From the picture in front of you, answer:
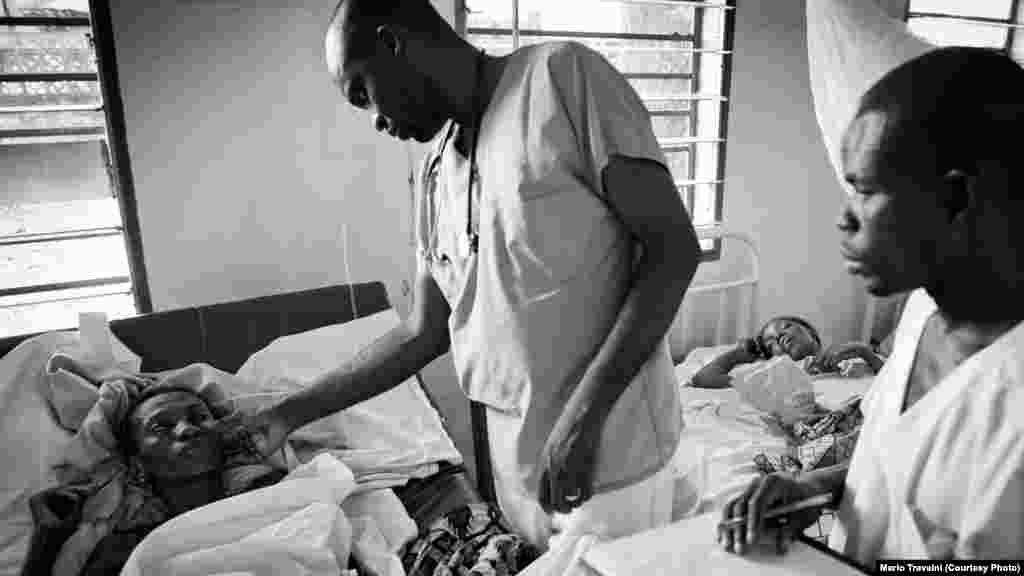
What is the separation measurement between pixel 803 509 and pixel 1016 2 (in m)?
3.93

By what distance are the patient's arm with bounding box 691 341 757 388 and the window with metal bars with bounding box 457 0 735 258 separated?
1.73 feet

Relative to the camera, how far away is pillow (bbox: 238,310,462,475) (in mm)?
1899

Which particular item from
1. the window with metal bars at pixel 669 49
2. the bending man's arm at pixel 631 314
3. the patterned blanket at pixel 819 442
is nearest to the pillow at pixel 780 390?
the patterned blanket at pixel 819 442

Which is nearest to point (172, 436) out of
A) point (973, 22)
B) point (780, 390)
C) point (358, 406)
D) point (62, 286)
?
point (358, 406)

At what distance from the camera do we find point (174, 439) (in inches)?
63.1

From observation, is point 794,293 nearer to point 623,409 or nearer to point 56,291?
point 623,409

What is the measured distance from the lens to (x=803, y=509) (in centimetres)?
64

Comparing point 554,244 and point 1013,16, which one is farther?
point 1013,16

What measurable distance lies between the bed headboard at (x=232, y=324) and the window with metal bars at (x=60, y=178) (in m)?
0.22

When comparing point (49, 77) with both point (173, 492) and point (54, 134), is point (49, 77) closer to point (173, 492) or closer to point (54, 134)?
point (54, 134)

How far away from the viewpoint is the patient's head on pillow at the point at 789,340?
2859 mm

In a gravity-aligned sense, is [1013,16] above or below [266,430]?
above

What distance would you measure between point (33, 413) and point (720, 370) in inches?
89.5

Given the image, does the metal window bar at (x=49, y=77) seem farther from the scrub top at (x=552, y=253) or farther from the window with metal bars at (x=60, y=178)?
the scrub top at (x=552, y=253)
